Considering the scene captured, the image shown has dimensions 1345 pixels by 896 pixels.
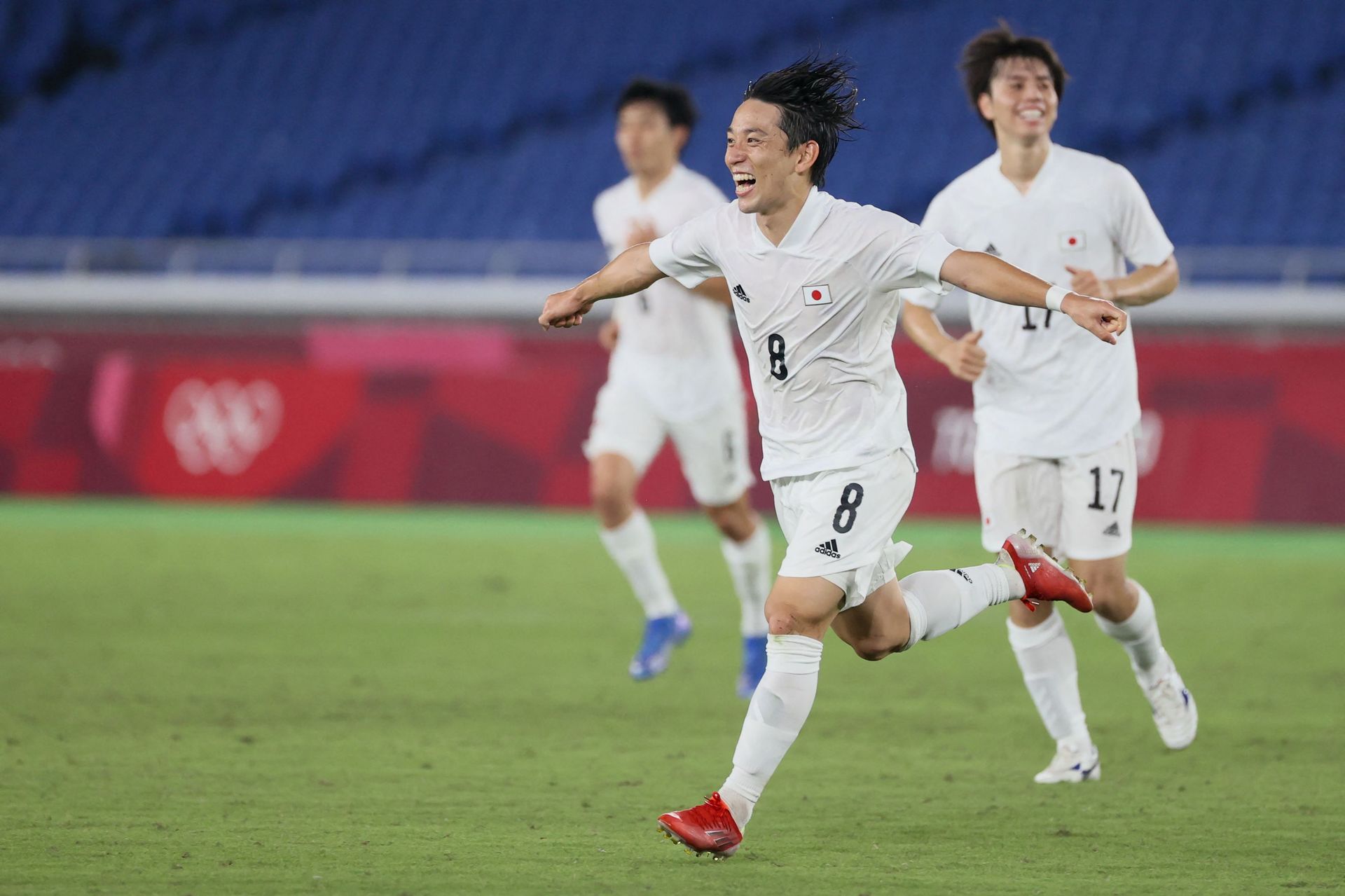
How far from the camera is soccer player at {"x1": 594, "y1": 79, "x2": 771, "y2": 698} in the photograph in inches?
287

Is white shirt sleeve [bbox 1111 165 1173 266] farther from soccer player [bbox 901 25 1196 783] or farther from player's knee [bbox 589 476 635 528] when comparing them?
player's knee [bbox 589 476 635 528]

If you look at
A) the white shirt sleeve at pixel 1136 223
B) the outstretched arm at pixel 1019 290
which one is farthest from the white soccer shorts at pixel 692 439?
the outstretched arm at pixel 1019 290

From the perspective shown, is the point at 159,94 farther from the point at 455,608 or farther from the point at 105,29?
the point at 455,608

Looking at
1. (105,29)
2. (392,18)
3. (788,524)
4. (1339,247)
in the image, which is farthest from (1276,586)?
(105,29)

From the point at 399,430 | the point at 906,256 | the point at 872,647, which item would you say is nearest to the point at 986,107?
the point at 906,256

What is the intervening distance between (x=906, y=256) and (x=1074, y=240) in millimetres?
1345

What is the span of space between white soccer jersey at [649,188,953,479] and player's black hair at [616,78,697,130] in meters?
2.93

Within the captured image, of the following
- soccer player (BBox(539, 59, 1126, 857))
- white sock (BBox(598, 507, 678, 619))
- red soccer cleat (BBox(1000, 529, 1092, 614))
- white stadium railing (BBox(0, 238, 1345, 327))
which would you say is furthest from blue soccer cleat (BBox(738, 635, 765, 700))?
white stadium railing (BBox(0, 238, 1345, 327))

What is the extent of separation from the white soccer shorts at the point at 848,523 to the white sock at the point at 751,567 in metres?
2.73

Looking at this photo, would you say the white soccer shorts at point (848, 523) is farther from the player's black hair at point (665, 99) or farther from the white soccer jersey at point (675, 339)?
the player's black hair at point (665, 99)

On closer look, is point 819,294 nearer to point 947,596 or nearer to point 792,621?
point 792,621

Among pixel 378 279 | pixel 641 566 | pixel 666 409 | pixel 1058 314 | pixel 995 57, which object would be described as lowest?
pixel 378 279

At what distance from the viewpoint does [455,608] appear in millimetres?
9039

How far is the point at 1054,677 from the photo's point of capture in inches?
211
